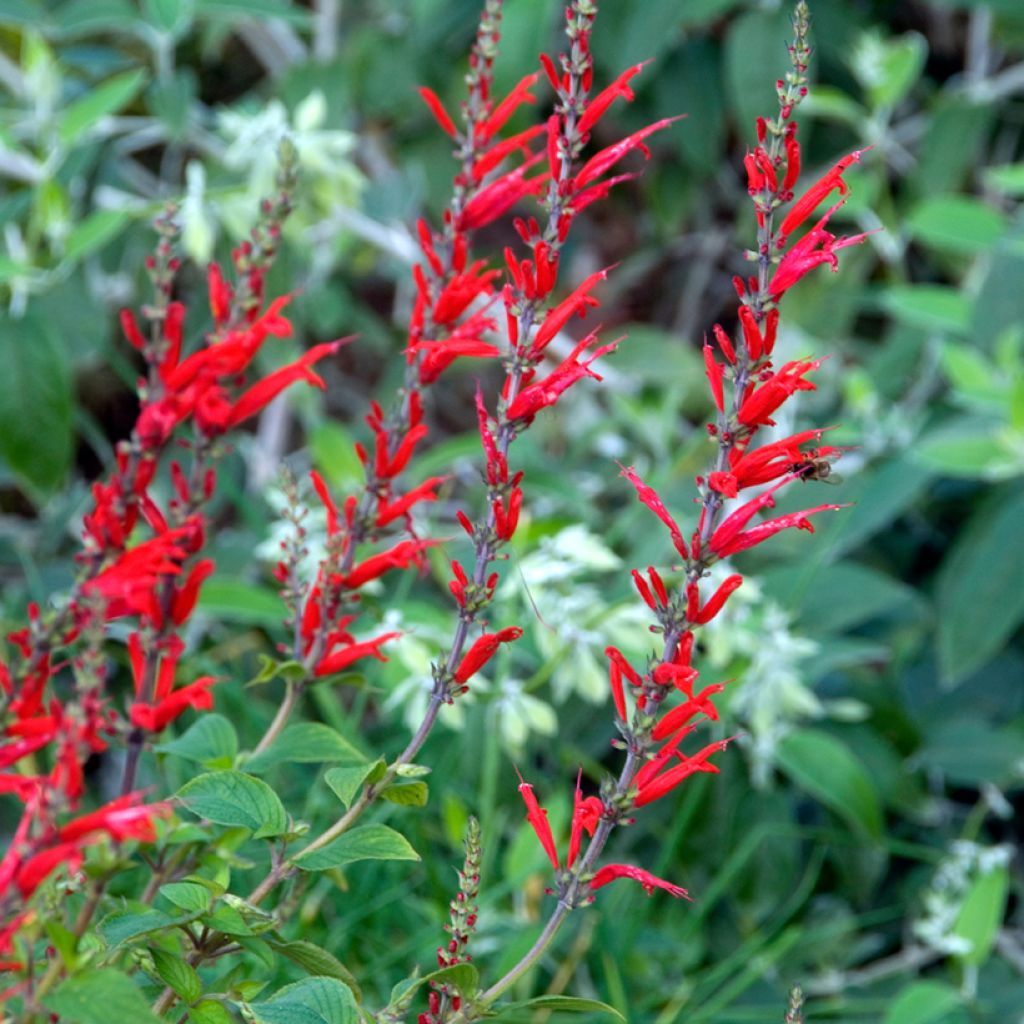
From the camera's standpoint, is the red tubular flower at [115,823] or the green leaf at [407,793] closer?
the red tubular flower at [115,823]

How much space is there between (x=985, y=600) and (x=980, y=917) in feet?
1.18

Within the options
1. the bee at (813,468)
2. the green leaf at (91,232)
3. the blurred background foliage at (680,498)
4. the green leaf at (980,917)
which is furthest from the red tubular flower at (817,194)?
the green leaf at (91,232)

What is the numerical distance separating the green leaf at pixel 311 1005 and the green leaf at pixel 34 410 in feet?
3.63

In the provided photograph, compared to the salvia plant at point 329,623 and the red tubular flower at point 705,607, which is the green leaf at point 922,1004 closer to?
the salvia plant at point 329,623

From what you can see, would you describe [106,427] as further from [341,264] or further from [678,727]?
[678,727]

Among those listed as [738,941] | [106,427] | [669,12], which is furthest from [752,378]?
[106,427]

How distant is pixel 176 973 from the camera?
25.1 inches

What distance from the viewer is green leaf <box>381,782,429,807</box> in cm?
67

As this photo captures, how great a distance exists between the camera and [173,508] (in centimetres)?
70

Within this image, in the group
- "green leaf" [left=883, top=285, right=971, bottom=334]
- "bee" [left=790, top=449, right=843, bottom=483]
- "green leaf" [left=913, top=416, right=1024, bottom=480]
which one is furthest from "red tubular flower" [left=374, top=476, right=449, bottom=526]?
"green leaf" [left=883, top=285, right=971, bottom=334]

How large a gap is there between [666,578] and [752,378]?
0.87 m

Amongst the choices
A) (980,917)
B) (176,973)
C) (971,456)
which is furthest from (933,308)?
(176,973)

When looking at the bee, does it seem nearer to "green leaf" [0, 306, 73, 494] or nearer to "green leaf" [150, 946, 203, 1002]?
"green leaf" [150, 946, 203, 1002]

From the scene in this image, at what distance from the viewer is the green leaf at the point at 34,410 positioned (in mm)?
1611
